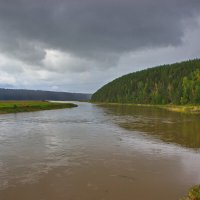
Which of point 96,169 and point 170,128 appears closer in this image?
point 96,169

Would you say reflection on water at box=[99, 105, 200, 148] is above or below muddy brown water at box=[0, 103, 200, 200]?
above

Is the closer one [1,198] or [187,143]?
[1,198]

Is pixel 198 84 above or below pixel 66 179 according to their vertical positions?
above

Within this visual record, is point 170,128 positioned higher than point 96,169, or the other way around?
point 170,128

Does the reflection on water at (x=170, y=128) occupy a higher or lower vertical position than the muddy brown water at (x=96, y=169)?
higher

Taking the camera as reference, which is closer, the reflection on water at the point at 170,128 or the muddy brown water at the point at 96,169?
the muddy brown water at the point at 96,169

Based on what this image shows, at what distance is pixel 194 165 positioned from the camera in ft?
64.8

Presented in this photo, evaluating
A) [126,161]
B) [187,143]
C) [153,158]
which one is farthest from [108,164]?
[187,143]

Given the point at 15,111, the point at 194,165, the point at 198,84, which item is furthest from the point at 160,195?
the point at 198,84

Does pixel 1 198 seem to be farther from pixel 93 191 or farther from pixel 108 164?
pixel 108 164

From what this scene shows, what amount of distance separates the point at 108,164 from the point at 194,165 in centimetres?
675

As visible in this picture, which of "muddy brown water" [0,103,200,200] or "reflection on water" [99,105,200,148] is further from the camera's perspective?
"reflection on water" [99,105,200,148]

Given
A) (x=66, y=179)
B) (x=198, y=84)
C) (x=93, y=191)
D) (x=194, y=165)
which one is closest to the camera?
(x=93, y=191)

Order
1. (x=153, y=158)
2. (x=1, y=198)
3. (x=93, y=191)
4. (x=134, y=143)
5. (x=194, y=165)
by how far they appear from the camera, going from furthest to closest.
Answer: (x=134, y=143)
(x=153, y=158)
(x=194, y=165)
(x=93, y=191)
(x=1, y=198)
